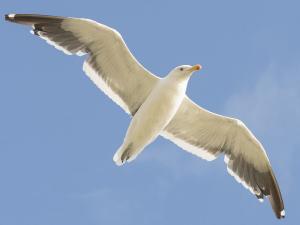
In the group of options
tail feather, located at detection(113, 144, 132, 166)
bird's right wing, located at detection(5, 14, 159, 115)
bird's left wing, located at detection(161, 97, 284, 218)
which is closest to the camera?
tail feather, located at detection(113, 144, 132, 166)

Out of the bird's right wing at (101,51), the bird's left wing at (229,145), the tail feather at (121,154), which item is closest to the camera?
the tail feather at (121,154)

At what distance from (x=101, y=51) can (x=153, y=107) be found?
4.82 ft

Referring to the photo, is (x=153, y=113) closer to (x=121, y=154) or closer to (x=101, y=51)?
(x=121, y=154)

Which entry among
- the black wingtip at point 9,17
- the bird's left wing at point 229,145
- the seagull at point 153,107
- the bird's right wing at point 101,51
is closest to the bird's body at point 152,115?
the seagull at point 153,107

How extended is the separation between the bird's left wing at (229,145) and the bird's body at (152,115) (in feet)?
3.03

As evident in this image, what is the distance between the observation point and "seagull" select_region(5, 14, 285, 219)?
15.6 meters

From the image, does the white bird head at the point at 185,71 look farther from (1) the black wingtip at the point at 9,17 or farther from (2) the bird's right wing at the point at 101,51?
(1) the black wingtip at the point at 9,17

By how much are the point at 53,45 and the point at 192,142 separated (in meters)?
3.37

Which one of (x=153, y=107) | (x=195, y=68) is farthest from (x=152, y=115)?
(x=195, y=68)

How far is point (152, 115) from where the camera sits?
51.0 ft

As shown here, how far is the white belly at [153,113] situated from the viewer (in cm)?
1549

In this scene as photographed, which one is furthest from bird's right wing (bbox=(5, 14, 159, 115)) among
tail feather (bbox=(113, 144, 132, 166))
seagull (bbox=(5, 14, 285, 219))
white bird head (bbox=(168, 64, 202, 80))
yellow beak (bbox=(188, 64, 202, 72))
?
tail feather (bbox=(113, 144, 132, 166))

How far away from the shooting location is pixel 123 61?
16.0m

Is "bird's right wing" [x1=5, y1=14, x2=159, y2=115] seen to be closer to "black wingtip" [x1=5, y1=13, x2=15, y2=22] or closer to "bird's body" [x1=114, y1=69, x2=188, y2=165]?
"black wingtip" [x1=5, y1=13, x2=15, y2=22]
